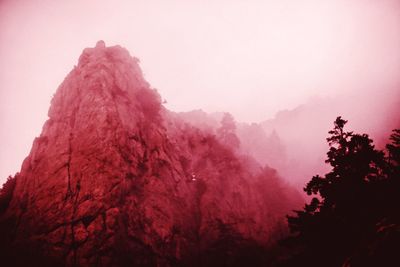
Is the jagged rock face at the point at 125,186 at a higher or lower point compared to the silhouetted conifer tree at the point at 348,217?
higher

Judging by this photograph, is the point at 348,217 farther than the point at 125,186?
No

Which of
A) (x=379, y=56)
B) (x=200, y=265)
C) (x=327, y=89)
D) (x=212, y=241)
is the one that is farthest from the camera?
(x=379, y=56)

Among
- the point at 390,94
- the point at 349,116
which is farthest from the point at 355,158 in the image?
the point at 390,94

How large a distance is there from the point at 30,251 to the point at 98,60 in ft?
123

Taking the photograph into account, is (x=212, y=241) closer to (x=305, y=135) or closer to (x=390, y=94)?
(x=305, y=135)

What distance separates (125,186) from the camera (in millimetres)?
38188

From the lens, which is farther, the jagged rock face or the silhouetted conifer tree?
the jagged rock face

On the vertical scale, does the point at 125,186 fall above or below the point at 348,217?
above

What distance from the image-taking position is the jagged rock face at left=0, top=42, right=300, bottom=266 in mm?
32844

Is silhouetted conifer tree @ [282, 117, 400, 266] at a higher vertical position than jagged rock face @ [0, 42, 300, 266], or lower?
lower

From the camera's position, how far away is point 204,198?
49781 mm

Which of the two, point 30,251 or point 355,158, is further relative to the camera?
point 30,251

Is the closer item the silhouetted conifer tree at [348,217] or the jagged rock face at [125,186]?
the silhouetted conifer tree at [348,217]

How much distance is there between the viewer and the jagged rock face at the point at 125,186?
3284 centimetres
